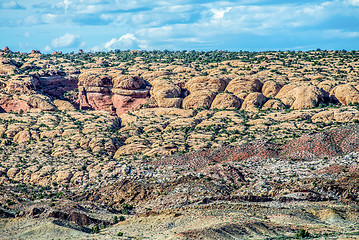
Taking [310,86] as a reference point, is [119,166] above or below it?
below

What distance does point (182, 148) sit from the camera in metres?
75.6

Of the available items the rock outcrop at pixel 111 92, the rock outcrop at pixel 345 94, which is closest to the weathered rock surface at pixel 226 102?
the rock outcrop at pixel 111 92

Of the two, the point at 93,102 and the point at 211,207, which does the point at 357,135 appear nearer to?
the point at 211,207

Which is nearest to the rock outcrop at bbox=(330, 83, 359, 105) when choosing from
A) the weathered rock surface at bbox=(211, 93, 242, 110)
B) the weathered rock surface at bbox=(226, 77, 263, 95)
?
Answer: the weathered rock surface at bbox=(226, 77, 263, 95)

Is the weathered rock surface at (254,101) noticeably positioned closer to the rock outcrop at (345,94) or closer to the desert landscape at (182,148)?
the desert landscape at (182,148)

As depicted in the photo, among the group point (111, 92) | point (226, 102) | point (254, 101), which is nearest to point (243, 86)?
point (254, 101)

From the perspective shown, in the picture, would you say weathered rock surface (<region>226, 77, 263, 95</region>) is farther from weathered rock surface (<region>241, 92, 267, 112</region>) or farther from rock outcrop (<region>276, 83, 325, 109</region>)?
rock outcrop (<region>276, 83, 325, 109</region>)

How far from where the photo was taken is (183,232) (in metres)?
46.1

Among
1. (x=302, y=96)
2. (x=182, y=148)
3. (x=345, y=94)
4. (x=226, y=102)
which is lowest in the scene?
(x=182, y=148)

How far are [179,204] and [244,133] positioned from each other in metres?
23.4

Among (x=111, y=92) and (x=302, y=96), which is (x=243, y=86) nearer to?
(x=302, y=96)

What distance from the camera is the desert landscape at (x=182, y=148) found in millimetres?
53219

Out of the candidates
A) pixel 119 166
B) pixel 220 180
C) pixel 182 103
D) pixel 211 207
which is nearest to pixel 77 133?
pixel 119 166

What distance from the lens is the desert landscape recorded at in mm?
53219
